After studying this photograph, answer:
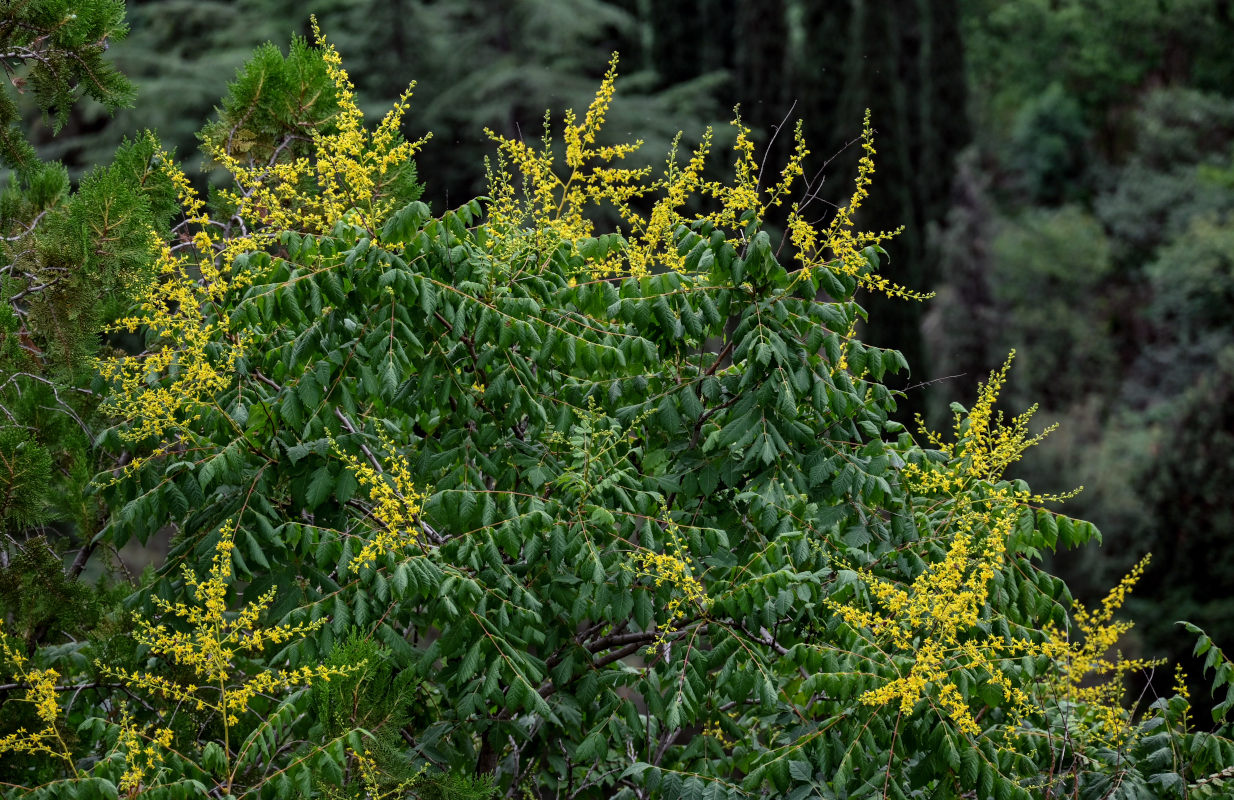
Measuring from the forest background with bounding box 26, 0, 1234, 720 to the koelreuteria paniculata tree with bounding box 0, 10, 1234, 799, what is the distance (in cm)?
932

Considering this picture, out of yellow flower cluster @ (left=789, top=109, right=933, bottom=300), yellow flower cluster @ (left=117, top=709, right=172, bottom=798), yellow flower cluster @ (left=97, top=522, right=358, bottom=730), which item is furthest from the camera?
yellow flower cluster @ (left=789, top=109, right=933, bottom=300)

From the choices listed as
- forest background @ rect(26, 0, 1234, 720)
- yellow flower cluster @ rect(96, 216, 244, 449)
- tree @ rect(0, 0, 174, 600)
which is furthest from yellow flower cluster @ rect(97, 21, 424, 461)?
forest background @ rect(26, 0, 1234, 720)

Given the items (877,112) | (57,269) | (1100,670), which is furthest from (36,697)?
(877,112)

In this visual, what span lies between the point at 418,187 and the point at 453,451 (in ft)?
4.21

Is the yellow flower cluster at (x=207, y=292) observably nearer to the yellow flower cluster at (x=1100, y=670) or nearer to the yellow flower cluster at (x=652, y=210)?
the yellow flower cluster at (x=652, y=210)

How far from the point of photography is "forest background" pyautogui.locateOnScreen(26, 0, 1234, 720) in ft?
51.3

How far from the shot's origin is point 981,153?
31406mm

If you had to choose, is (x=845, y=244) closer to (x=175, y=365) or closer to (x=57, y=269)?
(x=175, y=365)

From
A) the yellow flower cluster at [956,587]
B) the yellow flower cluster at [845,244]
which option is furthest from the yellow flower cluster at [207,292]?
the yellow flower cluster at [956,587]

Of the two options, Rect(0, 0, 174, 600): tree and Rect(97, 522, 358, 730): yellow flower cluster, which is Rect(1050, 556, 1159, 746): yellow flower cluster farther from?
Rect(0, 0, 174, 600): tree

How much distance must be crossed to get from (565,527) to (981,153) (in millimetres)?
30024

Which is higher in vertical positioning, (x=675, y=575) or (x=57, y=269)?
(x=57, y=269)

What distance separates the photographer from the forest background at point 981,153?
15.6 meters

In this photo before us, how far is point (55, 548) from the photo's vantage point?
4789mm
